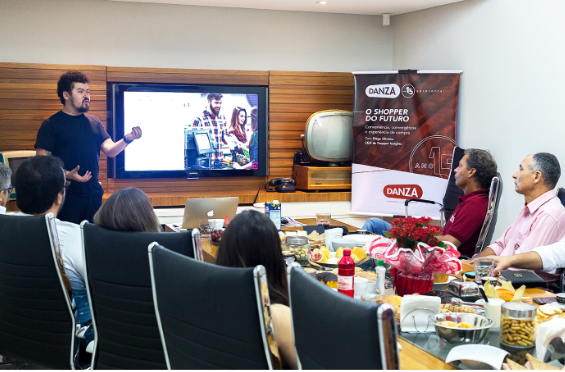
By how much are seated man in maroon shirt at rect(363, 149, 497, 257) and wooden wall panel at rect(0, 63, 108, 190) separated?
3615 millimetres

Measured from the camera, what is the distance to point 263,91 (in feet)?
19.6

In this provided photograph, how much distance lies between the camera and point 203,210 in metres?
3.79

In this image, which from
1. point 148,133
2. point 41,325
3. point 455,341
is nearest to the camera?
point 455,341

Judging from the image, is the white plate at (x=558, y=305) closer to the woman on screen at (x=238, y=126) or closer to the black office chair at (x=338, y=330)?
the black office chair at (x=338, y=330)

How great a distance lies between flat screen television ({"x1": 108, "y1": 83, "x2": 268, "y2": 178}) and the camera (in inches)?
222

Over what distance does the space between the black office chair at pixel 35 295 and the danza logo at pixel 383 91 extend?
4.16 metres

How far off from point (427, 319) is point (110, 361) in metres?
1.13

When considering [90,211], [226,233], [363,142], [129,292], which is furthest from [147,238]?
[363,142]

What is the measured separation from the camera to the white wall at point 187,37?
5.42 meters

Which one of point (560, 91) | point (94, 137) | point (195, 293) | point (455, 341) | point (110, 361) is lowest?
point (110, 361)

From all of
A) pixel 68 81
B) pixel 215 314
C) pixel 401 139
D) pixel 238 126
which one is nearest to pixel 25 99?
pixel 68 81

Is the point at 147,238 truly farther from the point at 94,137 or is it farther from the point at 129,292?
→ the point at 94,137

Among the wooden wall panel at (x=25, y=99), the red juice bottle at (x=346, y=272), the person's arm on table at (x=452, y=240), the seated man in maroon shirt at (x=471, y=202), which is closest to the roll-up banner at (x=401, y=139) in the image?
the seated man in maroon shirt at (x=471, y=202)

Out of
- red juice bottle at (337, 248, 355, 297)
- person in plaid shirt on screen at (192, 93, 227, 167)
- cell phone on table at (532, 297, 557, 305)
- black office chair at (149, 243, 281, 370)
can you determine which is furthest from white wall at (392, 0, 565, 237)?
black office chair at (149, 243, 281, 370)
